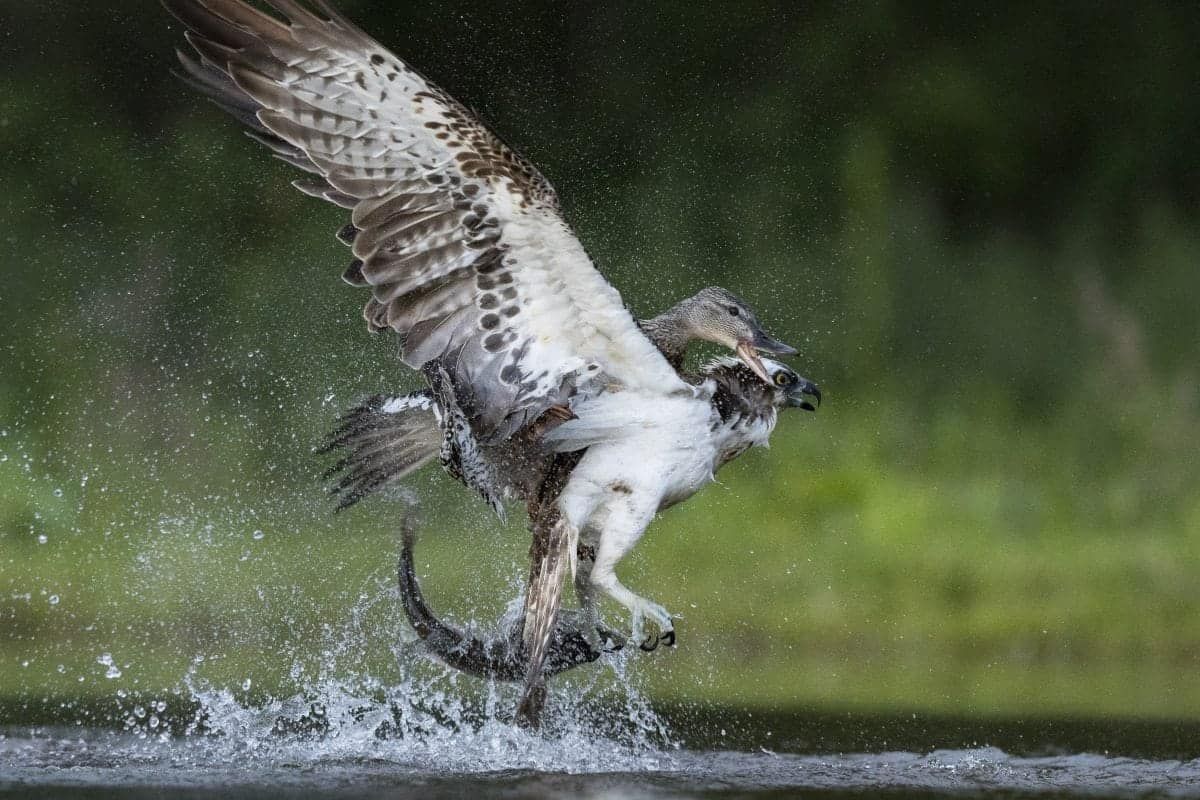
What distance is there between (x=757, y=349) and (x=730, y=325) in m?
0.13

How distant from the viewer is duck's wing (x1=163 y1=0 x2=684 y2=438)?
5707 millimetres

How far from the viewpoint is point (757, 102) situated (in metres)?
10.8

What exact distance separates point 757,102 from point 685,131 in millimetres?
448

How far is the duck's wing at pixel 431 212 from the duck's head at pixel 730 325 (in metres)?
Result: 0.30

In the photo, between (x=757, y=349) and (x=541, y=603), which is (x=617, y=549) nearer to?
(x=541, y=603)

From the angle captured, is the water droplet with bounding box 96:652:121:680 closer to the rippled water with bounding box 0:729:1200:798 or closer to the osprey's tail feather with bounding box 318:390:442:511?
the rippled water with bounding box 0:729:1200:798

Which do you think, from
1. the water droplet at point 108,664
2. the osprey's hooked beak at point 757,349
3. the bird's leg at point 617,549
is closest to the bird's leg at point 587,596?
the bird's leg at point 617,549

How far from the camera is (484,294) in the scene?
5902mm

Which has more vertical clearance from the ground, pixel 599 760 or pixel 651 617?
pixel 651 617

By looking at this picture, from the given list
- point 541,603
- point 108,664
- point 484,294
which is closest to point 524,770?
point 541,603

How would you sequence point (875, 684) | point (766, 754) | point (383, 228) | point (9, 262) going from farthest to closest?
point (9, 262) → point (875, 684) → point (766, 754) → point (383, 228)

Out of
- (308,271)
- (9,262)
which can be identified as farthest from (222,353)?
(9,262)

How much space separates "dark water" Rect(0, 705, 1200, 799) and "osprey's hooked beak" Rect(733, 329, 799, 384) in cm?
123

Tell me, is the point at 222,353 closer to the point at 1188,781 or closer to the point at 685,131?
the point at 685,131
